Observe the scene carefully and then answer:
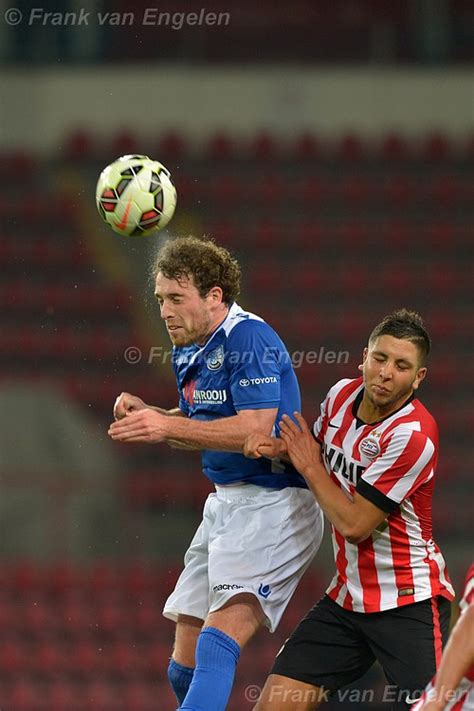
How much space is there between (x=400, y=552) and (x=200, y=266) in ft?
3.08

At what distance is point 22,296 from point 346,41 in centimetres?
280

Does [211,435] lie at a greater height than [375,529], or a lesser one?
greater

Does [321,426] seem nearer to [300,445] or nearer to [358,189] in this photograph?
[300,445]

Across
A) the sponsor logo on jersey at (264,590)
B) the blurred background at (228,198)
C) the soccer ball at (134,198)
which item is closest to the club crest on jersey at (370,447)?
the sponsor logo on jersey at (264,590)

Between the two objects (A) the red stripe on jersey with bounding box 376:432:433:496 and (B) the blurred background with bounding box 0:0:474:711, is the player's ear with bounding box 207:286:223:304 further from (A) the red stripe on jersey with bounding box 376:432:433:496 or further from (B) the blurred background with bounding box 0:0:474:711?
(B) the blurred background with bounding box 0:0:474:711

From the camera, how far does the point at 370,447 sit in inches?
121

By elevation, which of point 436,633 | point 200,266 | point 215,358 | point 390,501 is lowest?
point 436,633

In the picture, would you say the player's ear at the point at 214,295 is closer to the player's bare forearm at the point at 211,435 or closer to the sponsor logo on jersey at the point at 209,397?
the sponsor logo on jersey at the point at 209,397

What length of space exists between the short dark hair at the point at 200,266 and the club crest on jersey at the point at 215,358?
16 cm

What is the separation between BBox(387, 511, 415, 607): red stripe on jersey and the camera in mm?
3072

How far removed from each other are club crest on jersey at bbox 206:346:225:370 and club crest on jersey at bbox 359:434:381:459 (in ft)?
1.49

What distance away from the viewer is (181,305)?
3262 millimetres

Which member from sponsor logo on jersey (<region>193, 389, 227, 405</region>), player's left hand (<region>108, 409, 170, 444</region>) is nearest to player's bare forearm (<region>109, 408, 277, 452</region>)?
player's left hand (<region>108, 409, 170, 444</region>)

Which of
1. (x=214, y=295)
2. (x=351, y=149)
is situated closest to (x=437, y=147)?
(x=351, y=149)
